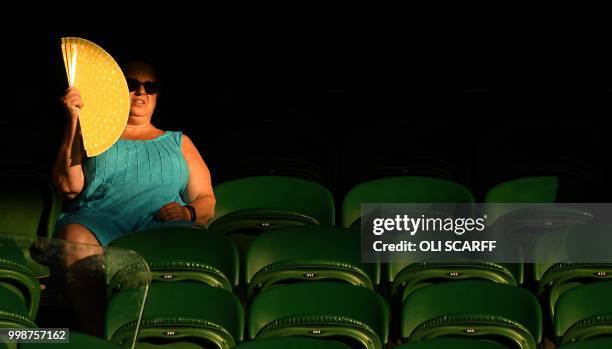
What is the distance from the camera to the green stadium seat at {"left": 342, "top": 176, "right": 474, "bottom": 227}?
18.5 ft

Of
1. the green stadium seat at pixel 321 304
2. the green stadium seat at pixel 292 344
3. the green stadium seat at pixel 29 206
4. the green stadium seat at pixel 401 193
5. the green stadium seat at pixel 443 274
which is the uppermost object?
the green stadium seat at pixel 401 193

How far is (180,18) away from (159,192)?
146 cm

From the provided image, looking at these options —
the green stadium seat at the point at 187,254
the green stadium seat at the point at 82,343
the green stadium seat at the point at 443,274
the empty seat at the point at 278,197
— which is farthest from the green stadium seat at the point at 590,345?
the empty seat at the point at 278,197

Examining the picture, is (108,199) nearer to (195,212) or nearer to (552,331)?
(195,212)

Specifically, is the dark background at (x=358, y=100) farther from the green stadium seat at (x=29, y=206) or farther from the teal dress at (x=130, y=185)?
the teal dress at (x=130, y=185)

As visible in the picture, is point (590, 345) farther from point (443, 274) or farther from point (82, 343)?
point (82, 343)

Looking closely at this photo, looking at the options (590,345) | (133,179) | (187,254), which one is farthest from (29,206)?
(590,345)

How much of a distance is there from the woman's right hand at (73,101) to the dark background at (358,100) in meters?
0.78

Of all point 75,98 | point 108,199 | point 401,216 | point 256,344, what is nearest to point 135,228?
point 108,199

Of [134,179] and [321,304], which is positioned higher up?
[134,179]

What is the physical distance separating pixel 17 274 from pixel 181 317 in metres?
0.46

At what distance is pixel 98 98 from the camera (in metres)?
5.33

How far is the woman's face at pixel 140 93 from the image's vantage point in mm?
5617

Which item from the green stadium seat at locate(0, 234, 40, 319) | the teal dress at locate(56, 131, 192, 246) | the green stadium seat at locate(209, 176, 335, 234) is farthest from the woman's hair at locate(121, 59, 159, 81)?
the green stadium seat at locate(0, 234, 40, 319)
